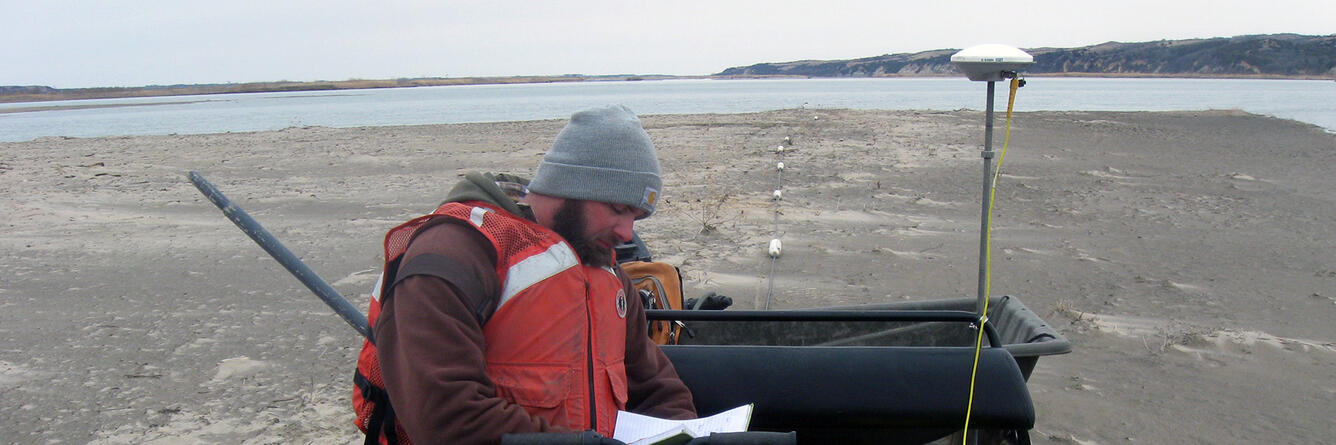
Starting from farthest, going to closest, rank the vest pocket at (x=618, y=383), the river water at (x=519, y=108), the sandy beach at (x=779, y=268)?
1. the river water at (x=519, y=108)
2. the sandy beach at (x=779, y=268)
3. the vest pocket at (x=618, y=383)

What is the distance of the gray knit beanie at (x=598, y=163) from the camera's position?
2037mm

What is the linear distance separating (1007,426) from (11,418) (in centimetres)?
409

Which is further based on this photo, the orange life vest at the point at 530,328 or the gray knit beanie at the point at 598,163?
the gray knit beanie at the point at 598,163

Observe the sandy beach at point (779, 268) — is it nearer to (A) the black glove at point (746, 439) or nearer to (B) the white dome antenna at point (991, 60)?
(B) the white dome antenna at point (991, 60)

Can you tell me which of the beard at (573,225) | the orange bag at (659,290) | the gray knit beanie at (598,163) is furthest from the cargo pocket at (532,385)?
the orange bag at (659,290)

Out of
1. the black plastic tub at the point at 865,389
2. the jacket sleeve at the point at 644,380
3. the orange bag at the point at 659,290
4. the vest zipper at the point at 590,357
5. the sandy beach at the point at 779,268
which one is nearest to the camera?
the vest zipper at the point at 590,357

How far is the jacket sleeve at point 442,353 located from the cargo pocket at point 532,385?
0.19 ft

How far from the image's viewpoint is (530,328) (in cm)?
190

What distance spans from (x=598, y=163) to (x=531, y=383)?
508 millimetres

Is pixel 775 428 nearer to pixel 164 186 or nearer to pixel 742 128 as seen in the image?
pixel 164 186

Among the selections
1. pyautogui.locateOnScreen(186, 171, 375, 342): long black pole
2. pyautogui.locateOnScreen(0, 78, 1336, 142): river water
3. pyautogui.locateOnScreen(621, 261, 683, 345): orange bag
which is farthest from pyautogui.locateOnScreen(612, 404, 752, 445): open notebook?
pyautogui.locateOnScreen(0, 78, 1336, 142): river water

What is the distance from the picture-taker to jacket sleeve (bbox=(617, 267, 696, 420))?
2.40 meters

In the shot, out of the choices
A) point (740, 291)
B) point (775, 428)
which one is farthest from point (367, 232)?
point (775, 428)

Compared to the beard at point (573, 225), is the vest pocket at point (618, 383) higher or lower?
lower
